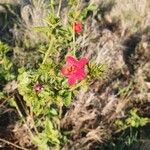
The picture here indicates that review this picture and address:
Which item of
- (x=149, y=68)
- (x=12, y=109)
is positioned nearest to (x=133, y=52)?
(x=149, y=68)

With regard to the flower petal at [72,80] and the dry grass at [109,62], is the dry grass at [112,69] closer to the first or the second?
the dry grass at [109,62]

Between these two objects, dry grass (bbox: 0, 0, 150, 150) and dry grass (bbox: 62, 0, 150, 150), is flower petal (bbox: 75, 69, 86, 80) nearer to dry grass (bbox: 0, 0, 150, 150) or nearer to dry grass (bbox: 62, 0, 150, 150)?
dry grass (bbox: 0, 0, 150, 150)

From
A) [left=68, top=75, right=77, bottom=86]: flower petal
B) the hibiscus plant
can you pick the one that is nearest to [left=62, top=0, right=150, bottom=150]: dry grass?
the hibiscus plant

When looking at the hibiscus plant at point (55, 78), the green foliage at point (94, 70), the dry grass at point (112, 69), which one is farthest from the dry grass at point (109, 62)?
the green foliage at point (94, 70)

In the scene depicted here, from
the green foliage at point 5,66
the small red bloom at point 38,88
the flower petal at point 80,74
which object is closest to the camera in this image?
the flower petal at point 80,74

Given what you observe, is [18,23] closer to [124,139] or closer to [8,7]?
[8,7]

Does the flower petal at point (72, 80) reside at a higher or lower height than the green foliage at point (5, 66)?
lower

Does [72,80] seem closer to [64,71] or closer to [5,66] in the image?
[64,71]

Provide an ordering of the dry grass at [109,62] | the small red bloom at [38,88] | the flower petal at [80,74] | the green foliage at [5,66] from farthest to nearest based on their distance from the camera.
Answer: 1. the dry grass at [109,62]
2. the green foliage at [5,66]
3. the small red bloom at [38,88]
4. the flower petal at [80,74]
